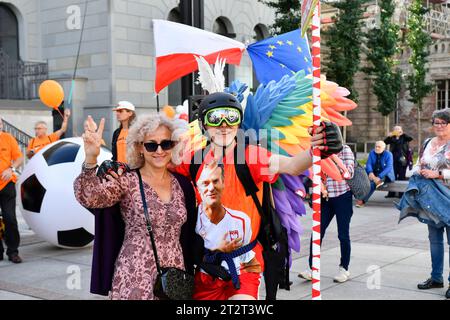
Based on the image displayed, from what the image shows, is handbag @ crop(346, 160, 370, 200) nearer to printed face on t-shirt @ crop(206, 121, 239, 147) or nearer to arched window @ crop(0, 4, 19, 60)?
printed face on t-shirt @ crop(206, 121, 239, 147)

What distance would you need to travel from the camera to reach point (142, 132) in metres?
3.02

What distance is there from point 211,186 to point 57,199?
4402 millimetres

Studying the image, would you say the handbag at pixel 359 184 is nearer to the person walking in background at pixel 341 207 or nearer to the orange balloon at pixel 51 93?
the person walking in background at pixel 341 207

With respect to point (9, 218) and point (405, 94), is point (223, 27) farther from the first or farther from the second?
point (9, 218)

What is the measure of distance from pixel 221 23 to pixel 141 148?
2032 cm

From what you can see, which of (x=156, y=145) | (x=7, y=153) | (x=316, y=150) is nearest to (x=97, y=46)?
(x=7, y=153)

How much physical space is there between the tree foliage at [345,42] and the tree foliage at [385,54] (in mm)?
2891

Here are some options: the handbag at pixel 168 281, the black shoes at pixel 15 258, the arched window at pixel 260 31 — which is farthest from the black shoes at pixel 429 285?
the arched window at pixel 260 31

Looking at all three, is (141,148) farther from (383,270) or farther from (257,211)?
(383,270)

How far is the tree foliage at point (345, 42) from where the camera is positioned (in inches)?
825

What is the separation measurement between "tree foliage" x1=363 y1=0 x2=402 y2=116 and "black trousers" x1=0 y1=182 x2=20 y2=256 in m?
19.8

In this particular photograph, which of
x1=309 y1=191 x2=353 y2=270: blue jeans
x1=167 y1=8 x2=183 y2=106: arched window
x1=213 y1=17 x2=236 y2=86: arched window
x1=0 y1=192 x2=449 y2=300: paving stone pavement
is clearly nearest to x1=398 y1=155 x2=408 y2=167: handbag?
x1=0 y1=192 x2=449 y2=300: paving stone pavement

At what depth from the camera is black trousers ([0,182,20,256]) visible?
6.94m
